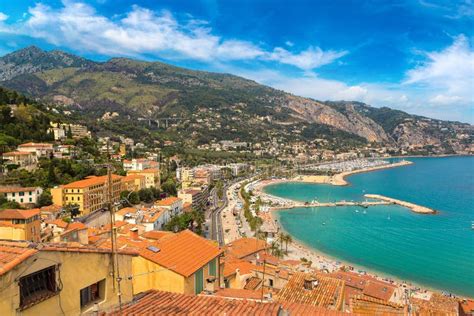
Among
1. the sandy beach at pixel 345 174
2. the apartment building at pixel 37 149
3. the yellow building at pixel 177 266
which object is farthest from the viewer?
the sandy beach at pixel 345 174

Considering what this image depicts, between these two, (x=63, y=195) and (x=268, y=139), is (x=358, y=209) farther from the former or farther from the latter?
(x=268, y=139)

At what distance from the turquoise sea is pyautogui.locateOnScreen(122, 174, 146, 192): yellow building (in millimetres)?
15343

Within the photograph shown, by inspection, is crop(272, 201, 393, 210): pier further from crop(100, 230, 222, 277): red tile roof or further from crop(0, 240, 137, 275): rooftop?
crop(0, 240, 137, 275): rooftop

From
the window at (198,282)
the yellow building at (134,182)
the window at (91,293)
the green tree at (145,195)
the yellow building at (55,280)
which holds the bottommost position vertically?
the green tree at (145,195)

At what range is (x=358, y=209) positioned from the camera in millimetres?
51812

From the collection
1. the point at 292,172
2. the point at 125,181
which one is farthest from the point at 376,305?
the point at 292,172

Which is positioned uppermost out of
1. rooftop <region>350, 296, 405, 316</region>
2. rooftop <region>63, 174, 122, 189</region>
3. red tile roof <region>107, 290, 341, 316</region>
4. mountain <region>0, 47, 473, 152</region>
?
mountain <region>0, 47, 473, 152</region>

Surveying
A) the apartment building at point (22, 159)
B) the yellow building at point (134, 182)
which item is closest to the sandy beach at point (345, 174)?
the yellow building at point (134, 182)

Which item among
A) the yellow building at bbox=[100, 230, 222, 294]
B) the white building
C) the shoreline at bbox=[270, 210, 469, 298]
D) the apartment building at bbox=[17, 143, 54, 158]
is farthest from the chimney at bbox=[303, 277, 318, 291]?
the apartment building at bbox=[17, 143, 54, 158]

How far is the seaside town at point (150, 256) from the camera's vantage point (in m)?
2.97

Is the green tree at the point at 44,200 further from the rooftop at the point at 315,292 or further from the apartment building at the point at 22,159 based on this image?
the rooftop at the point at 315,292

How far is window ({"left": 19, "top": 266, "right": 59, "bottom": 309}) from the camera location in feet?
8.68

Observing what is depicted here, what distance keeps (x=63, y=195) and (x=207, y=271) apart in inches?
919

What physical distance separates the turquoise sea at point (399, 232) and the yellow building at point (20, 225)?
21.5 meters
